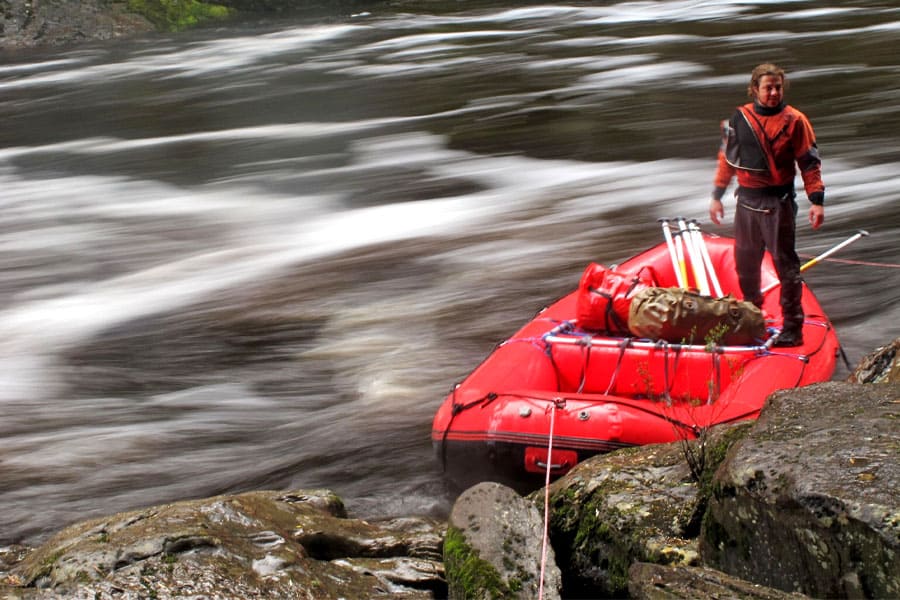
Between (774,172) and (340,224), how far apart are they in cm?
698

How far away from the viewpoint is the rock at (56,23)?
2700 centimetres

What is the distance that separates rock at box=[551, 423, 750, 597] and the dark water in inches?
60.8

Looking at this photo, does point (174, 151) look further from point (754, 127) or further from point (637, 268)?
point (754, 127)

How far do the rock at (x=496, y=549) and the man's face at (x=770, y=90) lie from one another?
2.41 m

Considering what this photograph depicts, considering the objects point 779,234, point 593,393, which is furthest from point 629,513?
point 779,234

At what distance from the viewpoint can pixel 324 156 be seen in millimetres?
15195

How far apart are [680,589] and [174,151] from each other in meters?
14.3

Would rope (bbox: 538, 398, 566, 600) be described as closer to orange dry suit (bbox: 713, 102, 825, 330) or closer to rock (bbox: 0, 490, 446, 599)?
rock (bbox: 0, 490, 446, 599)

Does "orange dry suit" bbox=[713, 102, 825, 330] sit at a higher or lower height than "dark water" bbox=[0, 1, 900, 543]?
higher

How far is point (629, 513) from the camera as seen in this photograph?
375 centimetres

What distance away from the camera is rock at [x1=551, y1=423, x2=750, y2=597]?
356cm

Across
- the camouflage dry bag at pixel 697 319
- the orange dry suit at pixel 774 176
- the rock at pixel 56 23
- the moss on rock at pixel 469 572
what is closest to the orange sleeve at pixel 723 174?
the orange dry suit at pixel 774 176

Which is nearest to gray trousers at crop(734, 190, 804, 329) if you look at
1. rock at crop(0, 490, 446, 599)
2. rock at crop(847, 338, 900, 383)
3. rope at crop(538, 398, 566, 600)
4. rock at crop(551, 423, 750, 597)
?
rock at crop(847, 338, 900, 383)

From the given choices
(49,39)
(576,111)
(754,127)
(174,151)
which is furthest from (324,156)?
(49,39)
